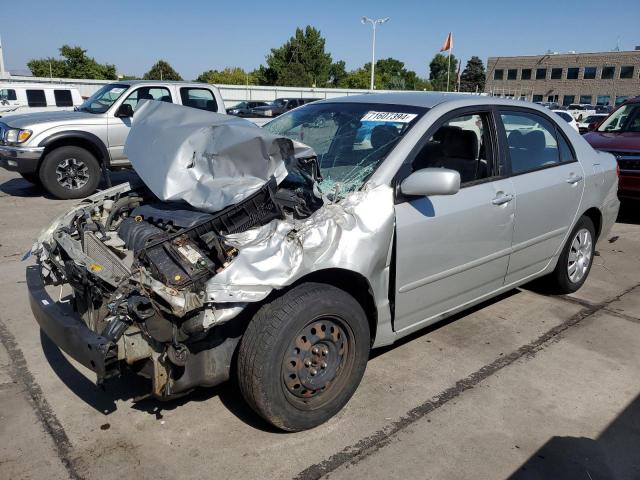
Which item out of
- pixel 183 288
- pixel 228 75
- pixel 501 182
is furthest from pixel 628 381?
pixel 228 75

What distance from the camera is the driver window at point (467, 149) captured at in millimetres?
3518

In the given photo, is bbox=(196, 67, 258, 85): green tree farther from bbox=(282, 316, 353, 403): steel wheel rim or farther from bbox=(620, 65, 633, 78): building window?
bbox=(282, 316, 353, 403): steel wheel rim

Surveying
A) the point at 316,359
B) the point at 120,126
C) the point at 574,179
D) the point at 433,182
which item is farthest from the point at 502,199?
the point at 120,126

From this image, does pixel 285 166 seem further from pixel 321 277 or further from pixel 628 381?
pixel 628 381

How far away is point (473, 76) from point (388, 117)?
103298 mm

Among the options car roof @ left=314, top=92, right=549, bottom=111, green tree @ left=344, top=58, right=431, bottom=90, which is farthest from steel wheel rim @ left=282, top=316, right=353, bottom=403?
green tree @ left=344, top=58, right=431, bottom=90

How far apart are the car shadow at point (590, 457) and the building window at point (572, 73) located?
79226mm

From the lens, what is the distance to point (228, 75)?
266 ft

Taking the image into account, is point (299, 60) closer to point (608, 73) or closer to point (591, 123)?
point (608, 73)

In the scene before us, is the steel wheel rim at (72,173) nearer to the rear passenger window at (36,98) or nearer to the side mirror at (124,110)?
the side mirror at (124,110)

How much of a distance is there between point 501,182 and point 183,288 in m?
2.31

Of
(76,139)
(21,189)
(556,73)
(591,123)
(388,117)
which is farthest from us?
(556,73)

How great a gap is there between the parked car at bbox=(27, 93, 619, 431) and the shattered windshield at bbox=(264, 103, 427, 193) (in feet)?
0.05

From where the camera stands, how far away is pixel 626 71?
66438mm
